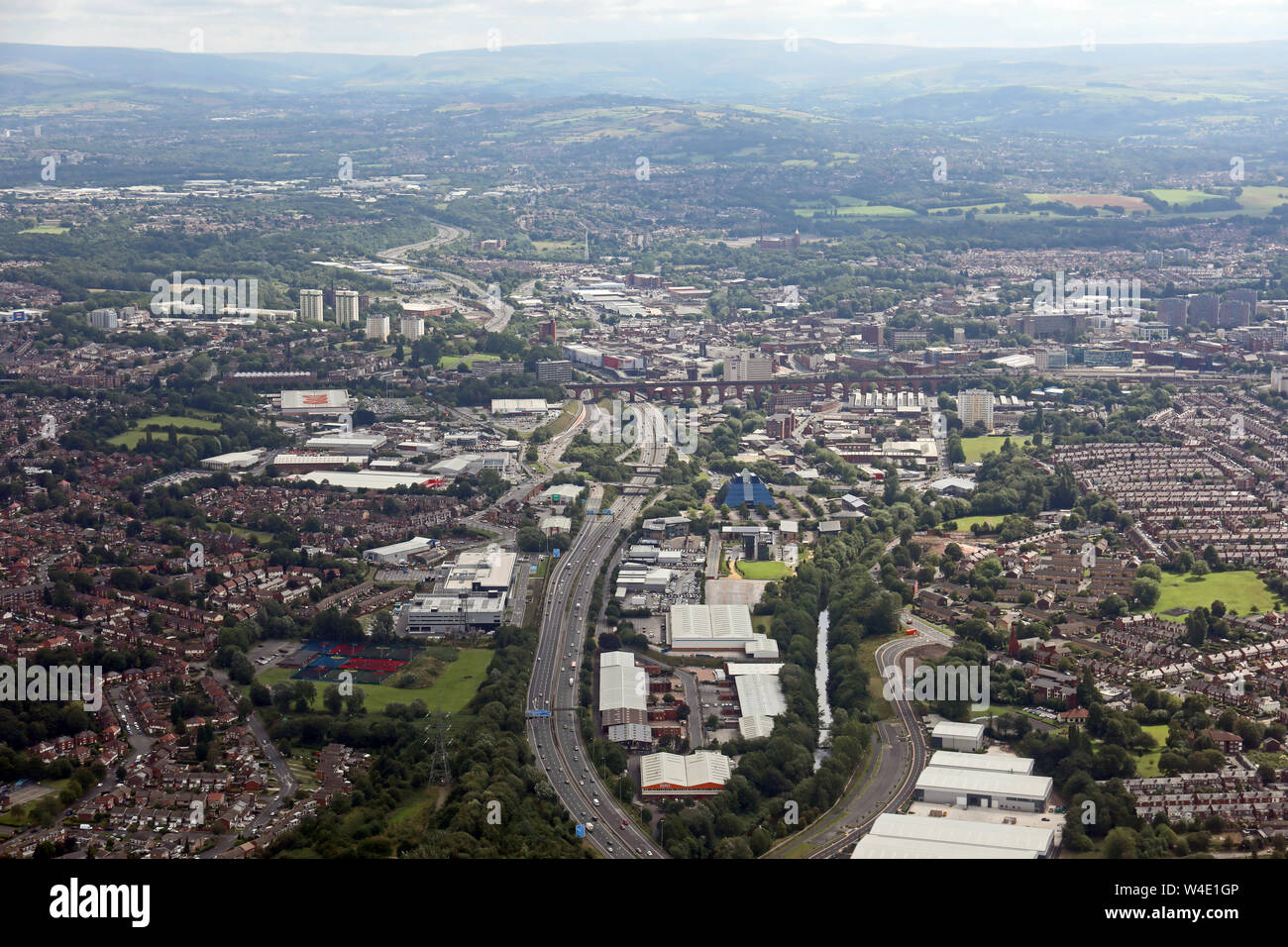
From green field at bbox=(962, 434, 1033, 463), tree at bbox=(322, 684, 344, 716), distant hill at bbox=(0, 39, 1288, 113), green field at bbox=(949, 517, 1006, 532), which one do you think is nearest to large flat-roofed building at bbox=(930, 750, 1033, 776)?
tree at bbox=(322, 684, 344, 716)

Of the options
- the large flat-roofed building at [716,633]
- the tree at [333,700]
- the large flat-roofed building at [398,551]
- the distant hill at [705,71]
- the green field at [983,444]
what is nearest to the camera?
the tree at [333,700]

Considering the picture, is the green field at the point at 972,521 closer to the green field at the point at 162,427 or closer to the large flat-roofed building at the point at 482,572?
the large flat-roofed building at the point at 482,572

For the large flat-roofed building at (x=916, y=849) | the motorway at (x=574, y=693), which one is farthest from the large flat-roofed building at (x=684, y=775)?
the large flat-roofed building at (x=916, y=849)

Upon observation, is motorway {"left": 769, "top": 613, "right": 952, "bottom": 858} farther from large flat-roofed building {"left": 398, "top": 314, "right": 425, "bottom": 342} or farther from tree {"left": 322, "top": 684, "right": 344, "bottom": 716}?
large flat-roofed building {"left": 398, "top": 314, "right": 425, "bottom": 342}

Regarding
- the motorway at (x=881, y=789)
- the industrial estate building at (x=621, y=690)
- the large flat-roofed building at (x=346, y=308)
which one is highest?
the large flat-roofed building at (x=346, y=308)
